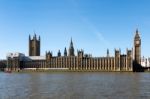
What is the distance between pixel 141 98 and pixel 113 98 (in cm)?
317

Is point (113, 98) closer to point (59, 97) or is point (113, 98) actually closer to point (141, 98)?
point (141, 98)

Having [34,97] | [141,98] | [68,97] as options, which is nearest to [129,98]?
[141,98]

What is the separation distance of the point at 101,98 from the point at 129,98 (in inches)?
124

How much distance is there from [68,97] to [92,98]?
2954 mm

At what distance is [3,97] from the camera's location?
41.4 meters

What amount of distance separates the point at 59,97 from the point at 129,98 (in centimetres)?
803

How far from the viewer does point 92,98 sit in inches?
1571

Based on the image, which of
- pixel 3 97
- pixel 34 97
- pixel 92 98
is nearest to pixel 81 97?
pixel 92 98

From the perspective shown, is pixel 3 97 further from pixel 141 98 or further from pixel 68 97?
pixel 141 98

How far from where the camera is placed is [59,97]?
1622 inches

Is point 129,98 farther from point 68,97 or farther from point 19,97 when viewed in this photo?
point 19,97

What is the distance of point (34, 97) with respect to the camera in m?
40.9

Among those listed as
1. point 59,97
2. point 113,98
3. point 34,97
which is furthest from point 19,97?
point 113,98

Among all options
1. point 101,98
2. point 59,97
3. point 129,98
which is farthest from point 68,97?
point 129,98
